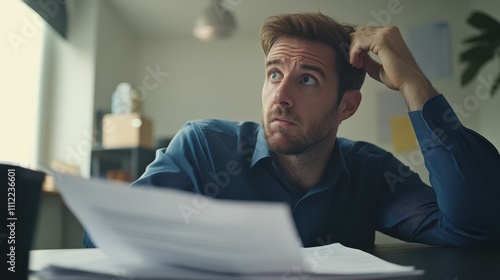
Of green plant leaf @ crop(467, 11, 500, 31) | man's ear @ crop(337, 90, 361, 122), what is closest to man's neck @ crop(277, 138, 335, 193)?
man's ear @ crop(337, 90, 361, 122)

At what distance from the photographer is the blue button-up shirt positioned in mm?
899

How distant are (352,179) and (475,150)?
317 mm

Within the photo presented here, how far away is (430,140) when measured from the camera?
0.91 meters

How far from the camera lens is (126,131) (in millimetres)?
1513

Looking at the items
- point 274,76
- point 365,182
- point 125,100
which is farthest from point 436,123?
point 125,100

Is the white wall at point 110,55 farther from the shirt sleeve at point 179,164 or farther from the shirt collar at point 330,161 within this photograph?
the shirt collar at point 330,161

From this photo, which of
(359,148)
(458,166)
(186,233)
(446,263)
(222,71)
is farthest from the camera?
(222,71)

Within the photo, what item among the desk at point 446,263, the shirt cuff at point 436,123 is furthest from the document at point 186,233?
the shirt cuff at point 436,123

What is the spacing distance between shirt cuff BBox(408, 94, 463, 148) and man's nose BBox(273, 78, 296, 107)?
0.96 feet

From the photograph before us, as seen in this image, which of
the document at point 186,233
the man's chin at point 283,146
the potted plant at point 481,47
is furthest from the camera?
the potted plant at point 481,47

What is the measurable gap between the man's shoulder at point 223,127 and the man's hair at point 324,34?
0.67ft

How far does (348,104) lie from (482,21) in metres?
0.63

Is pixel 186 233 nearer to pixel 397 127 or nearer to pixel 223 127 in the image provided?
pixel 223 127

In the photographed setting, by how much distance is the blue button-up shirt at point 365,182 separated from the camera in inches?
35.4
